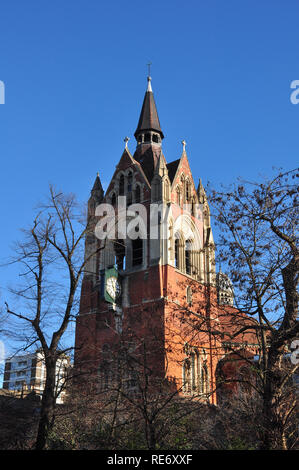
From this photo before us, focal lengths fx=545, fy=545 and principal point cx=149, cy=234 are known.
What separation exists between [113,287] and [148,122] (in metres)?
15.9

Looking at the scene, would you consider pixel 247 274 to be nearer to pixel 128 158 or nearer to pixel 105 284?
pixel 105 284

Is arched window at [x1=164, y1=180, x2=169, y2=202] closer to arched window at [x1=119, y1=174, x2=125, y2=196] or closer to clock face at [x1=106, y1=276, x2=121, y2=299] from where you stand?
arched window at [x1=119, y1=174, x2=125, y2=196]

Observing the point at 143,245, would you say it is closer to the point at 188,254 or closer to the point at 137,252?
the point at 137,252

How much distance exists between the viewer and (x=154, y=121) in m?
45.3

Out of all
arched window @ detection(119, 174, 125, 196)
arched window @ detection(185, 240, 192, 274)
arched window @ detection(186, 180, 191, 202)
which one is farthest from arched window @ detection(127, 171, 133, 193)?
arched window @ detection(185, 240, 192, 274)

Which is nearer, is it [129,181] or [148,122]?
[129,181]

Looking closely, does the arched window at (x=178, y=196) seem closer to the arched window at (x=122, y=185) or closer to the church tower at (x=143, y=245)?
the church tower at (x=143, y=245)

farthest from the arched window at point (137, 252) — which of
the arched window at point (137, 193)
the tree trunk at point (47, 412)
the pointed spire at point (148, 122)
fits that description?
the tree trunk at point (47, 412)

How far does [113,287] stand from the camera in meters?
35.8

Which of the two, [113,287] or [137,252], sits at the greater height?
[137,252]

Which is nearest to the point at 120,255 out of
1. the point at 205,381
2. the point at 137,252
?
the point at 137,252

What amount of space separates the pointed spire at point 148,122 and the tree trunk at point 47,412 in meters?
30.6
